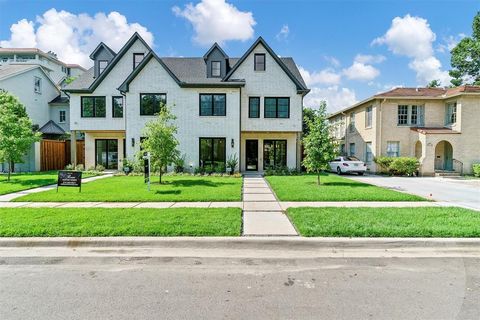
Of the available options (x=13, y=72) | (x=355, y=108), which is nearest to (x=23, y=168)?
(x=13, y=72)

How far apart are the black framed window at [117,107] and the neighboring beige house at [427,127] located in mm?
19614

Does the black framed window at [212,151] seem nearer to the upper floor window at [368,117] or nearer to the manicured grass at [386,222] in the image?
the manicured grass at [386,222]

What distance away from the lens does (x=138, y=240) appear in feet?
18.8

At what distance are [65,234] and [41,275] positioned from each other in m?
1.61

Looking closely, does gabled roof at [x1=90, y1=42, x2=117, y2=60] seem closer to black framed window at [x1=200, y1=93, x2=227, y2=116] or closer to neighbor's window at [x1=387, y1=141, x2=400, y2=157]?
black framed window at [x1=200, y1=93, x2=227, y2=116]

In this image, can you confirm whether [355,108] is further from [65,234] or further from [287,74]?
[65,234]

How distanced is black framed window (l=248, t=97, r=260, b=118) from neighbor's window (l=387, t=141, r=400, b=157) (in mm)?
11253

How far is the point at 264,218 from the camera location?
300 inches

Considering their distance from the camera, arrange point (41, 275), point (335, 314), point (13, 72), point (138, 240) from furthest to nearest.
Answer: point (13, 72) → point (138, 240) → point (41, 275) → point (335, 314)

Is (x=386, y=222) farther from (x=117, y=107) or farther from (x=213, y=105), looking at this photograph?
(x=117, y=107)

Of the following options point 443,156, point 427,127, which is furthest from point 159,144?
point 443,156

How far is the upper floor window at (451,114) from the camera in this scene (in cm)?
2223

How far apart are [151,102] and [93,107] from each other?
5.10 meters

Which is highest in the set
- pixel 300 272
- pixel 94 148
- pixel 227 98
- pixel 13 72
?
pixel 13 72
